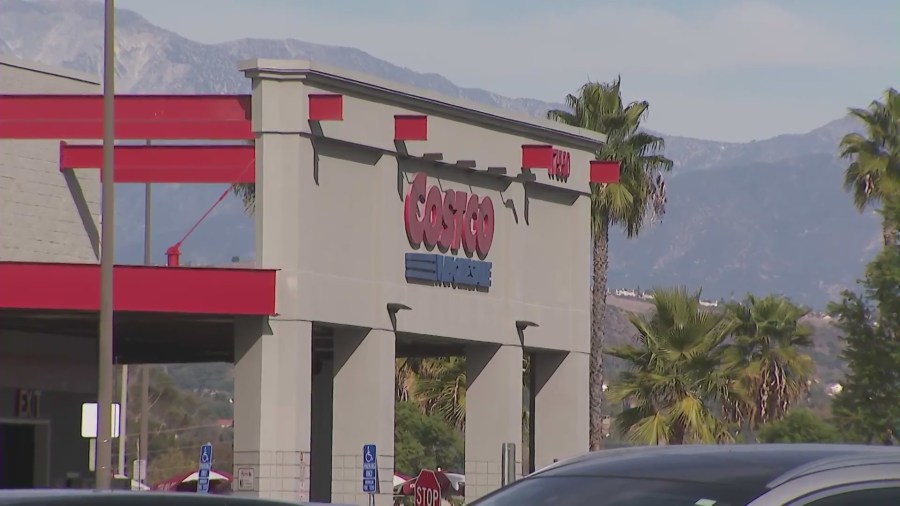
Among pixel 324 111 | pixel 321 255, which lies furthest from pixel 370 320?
pixel 324 111

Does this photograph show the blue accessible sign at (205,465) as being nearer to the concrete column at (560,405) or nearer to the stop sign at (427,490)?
the stop sign at (427,490)

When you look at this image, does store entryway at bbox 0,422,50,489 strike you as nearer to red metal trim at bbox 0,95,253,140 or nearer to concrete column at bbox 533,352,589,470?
red metal trim at bbox 0,95,253,140

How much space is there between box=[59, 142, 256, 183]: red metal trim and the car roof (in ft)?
67.1

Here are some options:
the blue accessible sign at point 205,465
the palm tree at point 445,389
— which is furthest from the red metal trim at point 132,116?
the palm tree at point 445,389

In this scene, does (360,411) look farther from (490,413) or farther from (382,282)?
(490,413)

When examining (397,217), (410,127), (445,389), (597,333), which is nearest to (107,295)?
(397,217)

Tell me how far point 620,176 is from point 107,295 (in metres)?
24.9

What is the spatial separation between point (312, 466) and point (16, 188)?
385 inches

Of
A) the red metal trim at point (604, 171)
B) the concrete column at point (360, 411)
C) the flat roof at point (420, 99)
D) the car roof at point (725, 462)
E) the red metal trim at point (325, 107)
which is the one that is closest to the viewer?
the car roof at point (725, 462)

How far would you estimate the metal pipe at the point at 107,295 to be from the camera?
2402cm

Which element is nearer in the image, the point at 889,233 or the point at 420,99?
the point at 420,99

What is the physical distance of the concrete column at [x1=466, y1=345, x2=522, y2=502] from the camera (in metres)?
31.4

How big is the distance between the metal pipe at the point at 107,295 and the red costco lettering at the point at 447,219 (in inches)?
247

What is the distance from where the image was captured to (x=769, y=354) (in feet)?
188
